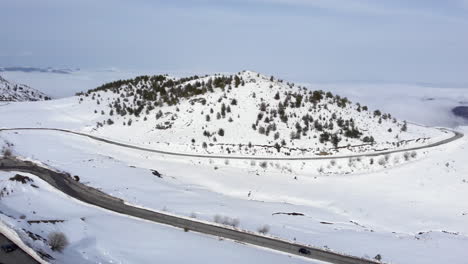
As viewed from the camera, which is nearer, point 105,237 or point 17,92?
point 105,237

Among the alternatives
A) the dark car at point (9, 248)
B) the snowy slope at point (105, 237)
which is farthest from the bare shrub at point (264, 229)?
the dark car at point (9, 248)

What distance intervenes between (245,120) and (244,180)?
13.5 metres

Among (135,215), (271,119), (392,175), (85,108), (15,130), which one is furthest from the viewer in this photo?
(85,108)

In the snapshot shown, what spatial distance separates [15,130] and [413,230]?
134ft

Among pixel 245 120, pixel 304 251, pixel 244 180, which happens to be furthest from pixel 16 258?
pixel 245 120

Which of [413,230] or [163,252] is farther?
[413,230]

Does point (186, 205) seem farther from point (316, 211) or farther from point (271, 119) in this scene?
point (271, 119)

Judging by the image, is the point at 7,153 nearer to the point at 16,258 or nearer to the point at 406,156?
the point at 16,258

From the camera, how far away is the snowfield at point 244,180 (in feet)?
62.8

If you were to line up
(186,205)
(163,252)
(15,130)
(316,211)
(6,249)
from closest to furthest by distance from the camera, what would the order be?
(6,249) → (163,252) → (186,205) → (316,211) → (15,130)

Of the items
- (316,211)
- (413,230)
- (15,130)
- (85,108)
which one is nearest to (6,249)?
(316,211)

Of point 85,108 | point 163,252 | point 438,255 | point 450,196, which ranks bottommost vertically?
point 163,252

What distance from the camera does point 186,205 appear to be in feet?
82.4

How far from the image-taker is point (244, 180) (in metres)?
32.6
